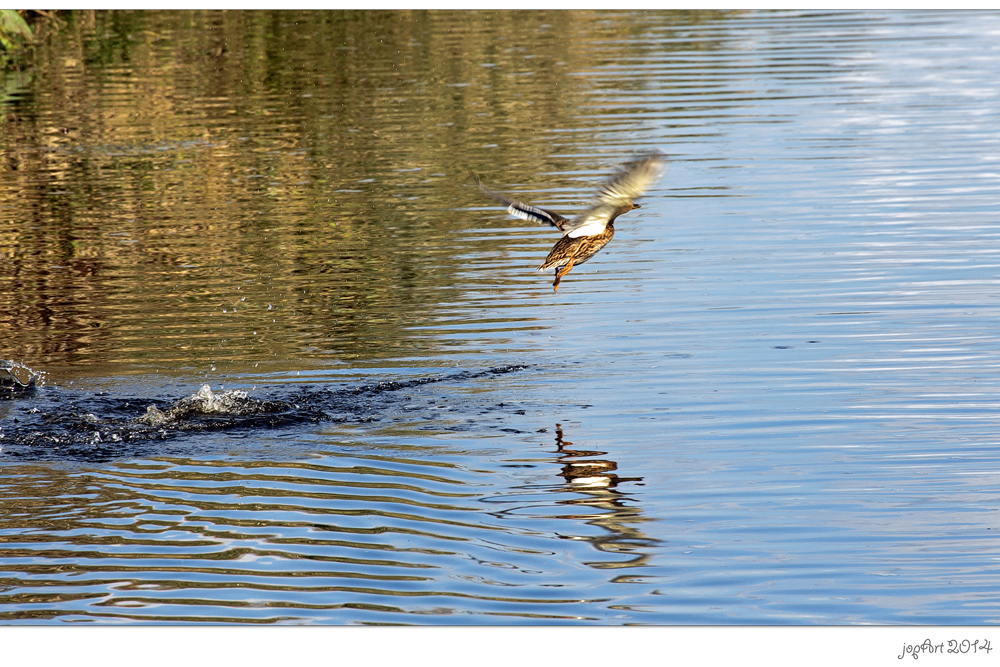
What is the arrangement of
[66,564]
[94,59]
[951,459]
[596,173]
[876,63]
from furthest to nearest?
[94,59], [876,63], [596,173], [951,459], [66,564]

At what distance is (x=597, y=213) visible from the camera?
24.9 ft

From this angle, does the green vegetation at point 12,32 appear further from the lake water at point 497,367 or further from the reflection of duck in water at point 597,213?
the reflection of duck in water at point 597,213

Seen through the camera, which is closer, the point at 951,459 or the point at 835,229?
the point at 951,459

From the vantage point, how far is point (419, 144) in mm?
18344

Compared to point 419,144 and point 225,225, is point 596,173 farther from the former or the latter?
point 225,225

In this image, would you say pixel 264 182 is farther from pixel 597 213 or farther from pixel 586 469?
pixel 586 469

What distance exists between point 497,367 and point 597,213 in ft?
6.87

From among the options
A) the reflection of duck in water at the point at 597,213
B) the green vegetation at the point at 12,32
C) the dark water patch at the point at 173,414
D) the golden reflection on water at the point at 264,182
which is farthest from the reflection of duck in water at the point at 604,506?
the green vegetation at the point at 12,32

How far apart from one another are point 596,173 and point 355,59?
41.0ft

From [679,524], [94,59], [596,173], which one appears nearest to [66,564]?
[679,524]

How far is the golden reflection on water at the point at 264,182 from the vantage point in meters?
10.5

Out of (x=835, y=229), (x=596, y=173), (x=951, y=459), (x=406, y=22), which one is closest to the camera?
(x=951, y=459)

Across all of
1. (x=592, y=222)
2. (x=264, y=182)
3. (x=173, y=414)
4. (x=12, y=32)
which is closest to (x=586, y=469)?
(x=592, y=222)

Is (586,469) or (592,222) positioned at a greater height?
(592,222)
